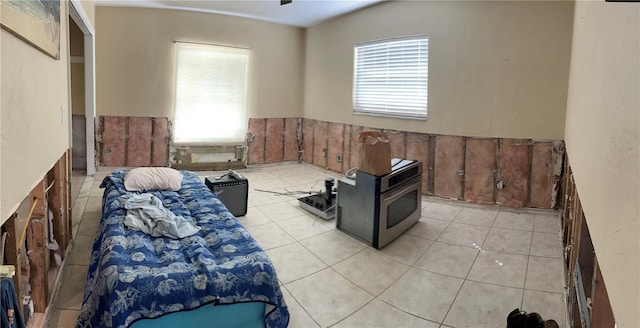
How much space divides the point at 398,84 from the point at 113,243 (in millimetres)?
4037

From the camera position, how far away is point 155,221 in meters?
2.46

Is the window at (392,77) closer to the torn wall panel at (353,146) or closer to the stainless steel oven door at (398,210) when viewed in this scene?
the torn wall panel at (353,146)

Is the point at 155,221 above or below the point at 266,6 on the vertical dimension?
below

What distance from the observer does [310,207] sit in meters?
4.11

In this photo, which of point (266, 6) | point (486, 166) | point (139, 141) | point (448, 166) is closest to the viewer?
point (486, 166)

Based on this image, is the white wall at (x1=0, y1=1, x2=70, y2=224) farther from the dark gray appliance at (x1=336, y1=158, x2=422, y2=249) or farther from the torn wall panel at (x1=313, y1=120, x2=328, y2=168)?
the torn wall panel at (x1=313, y1=120, x2=328, y2=168)

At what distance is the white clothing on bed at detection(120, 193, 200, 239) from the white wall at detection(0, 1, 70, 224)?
60 centimetres

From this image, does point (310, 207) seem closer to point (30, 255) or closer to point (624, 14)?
point (30, 255)

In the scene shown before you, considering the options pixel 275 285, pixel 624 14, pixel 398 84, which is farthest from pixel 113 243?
pixel 398 84

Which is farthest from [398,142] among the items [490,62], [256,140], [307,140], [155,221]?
[155,221]

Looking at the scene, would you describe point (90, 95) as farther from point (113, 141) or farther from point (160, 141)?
point (160, 141)

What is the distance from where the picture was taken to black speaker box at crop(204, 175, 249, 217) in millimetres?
Result: 3791

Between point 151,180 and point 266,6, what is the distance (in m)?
3.35

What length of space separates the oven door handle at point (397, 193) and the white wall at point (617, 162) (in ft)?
5.19
